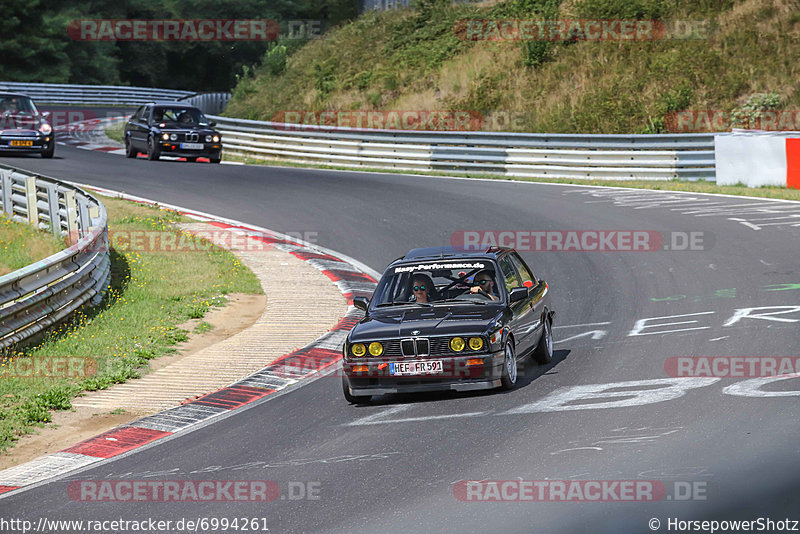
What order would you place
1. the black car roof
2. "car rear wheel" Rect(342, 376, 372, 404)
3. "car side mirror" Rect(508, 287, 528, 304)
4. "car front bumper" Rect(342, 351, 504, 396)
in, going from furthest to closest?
the black car roof, "car side mirror" Rect(508, 287, 528, 304), "car rear wheel" Rect(342, 376, 372, 404), "car front bumper" Rect(342, 351, 504, 396)

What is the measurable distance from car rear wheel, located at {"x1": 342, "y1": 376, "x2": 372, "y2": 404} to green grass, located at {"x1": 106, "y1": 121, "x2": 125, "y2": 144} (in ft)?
97.9

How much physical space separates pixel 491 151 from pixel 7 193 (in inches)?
482

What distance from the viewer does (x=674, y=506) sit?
6.73 m

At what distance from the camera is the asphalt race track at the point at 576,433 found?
6902mm

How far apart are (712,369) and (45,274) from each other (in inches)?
296

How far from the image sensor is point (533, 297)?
11719 millimetres

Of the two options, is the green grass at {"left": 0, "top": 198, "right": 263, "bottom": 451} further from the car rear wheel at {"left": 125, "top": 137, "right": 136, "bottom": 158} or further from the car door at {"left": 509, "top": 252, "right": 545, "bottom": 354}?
the car rear wheel at {"left": 125, "top": 137, "right": 136, "bottom": 158}

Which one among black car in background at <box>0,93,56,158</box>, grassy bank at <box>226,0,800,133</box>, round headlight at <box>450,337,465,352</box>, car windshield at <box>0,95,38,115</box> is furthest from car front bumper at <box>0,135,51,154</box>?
round headlight at <box>450,337,465,352</box>

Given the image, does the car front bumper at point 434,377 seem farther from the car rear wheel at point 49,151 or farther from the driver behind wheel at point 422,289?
the car rear wheel at point 49,151

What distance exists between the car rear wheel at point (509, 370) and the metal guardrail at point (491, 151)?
1616cm

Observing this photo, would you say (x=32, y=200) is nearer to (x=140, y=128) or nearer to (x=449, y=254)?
(x=449, y=254)

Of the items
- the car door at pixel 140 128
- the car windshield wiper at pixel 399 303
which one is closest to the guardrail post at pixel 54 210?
the car windshield wiper at pixel 399 303

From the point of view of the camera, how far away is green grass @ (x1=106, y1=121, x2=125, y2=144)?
130 ft

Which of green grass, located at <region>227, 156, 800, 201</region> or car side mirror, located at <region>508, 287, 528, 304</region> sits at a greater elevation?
green grass, located at <region>227, 156, 800, 201</region>
